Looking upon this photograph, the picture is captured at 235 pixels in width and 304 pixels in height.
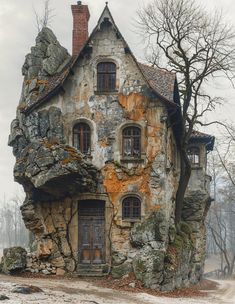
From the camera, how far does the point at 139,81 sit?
2559 centimetres

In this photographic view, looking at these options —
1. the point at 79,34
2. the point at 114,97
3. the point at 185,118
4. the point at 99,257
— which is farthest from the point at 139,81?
the point at 99,257

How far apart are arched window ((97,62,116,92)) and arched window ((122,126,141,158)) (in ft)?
8.56

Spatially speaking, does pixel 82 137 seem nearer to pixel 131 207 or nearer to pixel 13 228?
pixel 131 207

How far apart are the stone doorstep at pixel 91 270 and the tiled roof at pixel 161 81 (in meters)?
9.72

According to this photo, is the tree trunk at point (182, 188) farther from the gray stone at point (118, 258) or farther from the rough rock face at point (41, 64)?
the rough rock face at point (41, 64)

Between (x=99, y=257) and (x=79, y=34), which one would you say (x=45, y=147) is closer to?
(x=99, y=257)

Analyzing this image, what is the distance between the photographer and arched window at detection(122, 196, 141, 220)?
24.8m

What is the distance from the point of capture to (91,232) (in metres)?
25.0

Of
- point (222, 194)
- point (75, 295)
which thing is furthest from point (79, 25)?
point (222, 194)

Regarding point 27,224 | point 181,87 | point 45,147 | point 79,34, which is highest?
point 79,34

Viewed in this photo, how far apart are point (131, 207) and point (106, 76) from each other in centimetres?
751

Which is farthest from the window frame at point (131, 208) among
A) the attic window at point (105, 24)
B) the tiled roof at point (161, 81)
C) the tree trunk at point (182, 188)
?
the attic window at point (105, 24)

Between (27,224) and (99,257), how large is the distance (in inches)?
174

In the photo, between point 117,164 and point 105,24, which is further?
point 105,24
